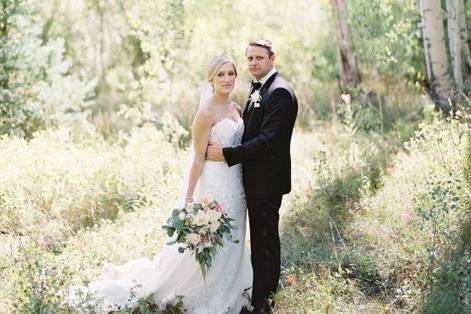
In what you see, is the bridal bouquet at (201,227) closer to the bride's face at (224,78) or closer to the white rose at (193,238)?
the white rose at (193,238)

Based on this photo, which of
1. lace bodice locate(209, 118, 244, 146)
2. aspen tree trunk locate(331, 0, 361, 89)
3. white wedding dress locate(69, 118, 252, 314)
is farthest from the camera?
aspen tree trunk locate(331, 0, 361, 89)

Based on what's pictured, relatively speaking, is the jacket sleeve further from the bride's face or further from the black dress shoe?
the black dress shoe

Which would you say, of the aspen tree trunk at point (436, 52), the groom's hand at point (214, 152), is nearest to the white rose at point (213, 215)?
the groom's hand at point (214, 152)

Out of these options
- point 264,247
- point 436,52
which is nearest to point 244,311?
point 264,247

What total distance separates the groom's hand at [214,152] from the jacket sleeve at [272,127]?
0.24 m

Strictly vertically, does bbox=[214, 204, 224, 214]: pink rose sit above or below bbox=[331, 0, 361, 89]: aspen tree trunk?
below

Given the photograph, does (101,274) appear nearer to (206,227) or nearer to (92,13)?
(206,227)

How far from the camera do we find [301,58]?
15.5 meters

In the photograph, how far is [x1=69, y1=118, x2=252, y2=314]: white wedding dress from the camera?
4805mm

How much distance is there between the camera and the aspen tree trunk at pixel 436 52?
847cm

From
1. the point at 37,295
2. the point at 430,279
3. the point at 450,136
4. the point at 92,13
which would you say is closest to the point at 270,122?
the point at 430,279

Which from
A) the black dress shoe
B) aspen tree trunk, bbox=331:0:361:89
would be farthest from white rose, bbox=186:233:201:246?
aspen tree trunk, bbox=331:0:361:89

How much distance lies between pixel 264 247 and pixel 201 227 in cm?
62

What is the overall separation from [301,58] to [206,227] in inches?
462
